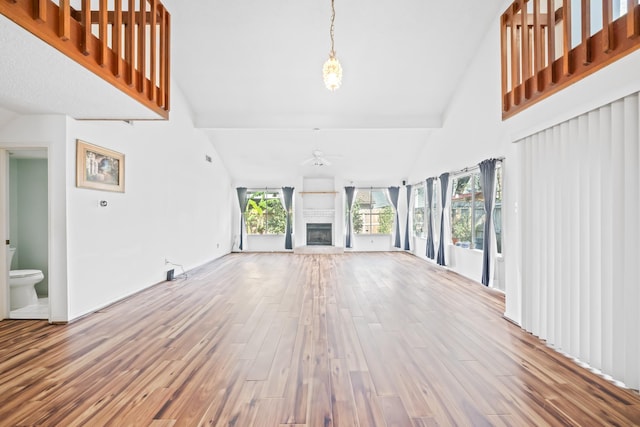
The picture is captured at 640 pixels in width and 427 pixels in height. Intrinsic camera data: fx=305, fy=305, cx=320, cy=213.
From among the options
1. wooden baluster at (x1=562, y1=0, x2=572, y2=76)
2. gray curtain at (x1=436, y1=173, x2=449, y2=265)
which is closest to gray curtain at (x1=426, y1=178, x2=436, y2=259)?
gray curtain at (x1=436, y1=173, x2=449, y2=265)

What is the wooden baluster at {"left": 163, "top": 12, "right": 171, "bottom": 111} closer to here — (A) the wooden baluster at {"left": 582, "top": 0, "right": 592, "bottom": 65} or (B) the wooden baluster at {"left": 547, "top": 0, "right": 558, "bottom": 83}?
(B) the wooden baluster at {"left": 547, "top": 0, "right": 558, "bottom": 83}

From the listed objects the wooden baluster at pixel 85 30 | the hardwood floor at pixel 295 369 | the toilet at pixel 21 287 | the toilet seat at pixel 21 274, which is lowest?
the hardwood floor at pixel 295 369

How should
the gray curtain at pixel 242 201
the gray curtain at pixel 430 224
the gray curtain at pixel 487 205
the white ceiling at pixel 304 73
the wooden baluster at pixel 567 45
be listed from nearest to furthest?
the wooden baluster at pixel 567 45 → the white ceiling at pixel 304 73 → the gray curtain at pixel 487 205 → the gray curtain at pixel 430 224 → the gray curtain at pixel 242 201

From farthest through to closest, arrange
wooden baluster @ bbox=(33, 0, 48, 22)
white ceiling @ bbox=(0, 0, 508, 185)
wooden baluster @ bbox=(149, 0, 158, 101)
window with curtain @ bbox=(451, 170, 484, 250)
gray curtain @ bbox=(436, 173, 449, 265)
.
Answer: gray curtain @ bbox=(436, 173, 449, 265) → window with curtain @ bbox=(451, 170, 484, 250) → white ceiling @ bbox=(0, 0, 508, 185) → wooden baluster @ bbox=(149, 0, 158, 101) → wooden baluster @ bbox=(33, 0, 48, 22)

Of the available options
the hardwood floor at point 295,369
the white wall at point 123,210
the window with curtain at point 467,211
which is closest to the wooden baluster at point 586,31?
the hardwood floor at point 295,369

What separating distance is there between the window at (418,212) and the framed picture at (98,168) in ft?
23.6

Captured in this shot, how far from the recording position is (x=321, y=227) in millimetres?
10203

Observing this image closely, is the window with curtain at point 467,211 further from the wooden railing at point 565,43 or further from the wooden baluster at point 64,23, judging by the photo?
the wooden baluster at point 64,23

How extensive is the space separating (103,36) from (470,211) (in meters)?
6.12

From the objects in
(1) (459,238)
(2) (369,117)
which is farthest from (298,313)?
(2) (369,117)

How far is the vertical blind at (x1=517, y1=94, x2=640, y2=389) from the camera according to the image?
2.21m

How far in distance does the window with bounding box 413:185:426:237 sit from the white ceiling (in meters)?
1.34

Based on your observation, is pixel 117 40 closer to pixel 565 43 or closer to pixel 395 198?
pixel 565 43

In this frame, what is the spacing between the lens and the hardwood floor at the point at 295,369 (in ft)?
6.22
